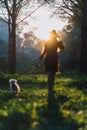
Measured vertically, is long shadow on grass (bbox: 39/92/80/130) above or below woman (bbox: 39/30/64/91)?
below

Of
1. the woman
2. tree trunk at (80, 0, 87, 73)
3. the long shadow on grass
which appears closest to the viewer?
the long shadow on grass

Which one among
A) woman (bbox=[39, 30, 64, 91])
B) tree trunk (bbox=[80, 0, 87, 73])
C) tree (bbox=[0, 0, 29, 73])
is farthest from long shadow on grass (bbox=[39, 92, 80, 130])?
tree (bbox=[0, 0, 29, 73])

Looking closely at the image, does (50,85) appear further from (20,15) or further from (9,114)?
(20,15)

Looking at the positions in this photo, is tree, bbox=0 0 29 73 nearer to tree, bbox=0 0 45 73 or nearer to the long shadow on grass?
tree, bbox=0 0 45 73

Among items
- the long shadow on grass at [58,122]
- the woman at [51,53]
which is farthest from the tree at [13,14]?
the long shadow on grass at [58,122]

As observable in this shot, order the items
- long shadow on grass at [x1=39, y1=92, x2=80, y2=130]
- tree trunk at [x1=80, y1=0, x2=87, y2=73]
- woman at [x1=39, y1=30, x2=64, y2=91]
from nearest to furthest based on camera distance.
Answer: long shadow on grass at [x1=39, y1=92, x2=80, y2=130] < woman at [x1=39, y1=30, x2=64, y2=91] < tree trunk at [x1=80, y1=0, x2=87, y2=73]

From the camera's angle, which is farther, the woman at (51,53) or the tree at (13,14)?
the tree at (13,14)

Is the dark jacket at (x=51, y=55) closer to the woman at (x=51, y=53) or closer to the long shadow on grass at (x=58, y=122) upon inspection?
the woman at (x=51, y=53)

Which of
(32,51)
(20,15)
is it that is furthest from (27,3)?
(32,51)

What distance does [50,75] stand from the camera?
1814cm

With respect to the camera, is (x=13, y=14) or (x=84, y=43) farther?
(x=13, y=14)

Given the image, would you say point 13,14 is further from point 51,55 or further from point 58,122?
point 58,122

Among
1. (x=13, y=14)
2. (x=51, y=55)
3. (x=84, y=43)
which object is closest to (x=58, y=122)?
(x=51, y=55)

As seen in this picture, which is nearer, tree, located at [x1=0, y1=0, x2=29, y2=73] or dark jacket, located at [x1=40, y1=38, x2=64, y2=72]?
dark jacket, located at [x1=40, y1=38, x2=64, y2=72]
